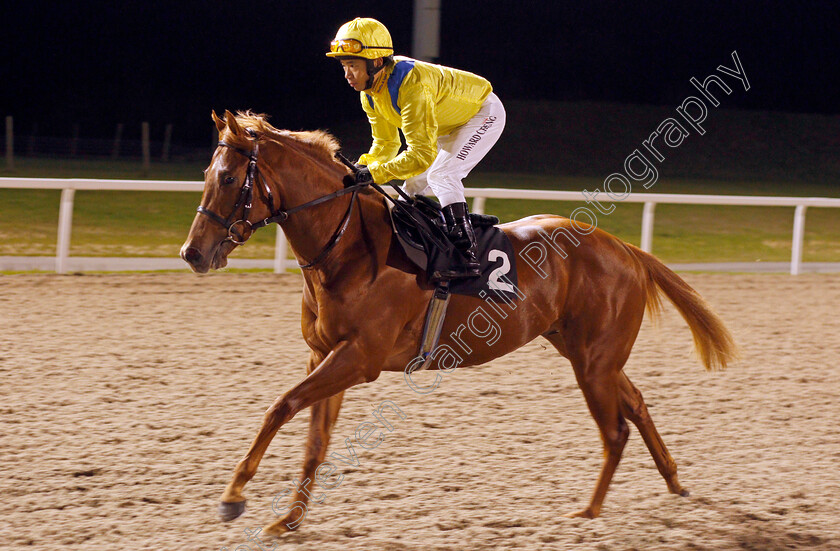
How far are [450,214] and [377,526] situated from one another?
1269 mm

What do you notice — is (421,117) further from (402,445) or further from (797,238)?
(797,238)

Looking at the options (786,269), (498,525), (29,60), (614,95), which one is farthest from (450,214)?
(614,95)

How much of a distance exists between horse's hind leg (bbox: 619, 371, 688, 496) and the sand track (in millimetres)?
79

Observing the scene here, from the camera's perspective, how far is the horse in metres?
3.06

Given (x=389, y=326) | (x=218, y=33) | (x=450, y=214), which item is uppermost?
(x=218, y=33)

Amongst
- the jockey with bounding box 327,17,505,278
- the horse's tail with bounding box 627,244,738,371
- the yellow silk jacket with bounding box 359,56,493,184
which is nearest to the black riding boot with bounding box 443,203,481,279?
the jockey with bounding box 327,17,505,278

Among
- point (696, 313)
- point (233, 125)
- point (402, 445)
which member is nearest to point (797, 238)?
point (696, 313)

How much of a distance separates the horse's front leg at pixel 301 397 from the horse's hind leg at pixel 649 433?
1187 millimetres

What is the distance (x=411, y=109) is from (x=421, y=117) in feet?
0.16

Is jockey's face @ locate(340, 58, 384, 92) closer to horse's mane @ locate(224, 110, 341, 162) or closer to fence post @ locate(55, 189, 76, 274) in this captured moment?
horse's mane @ locate(224, 110, 341, 162)

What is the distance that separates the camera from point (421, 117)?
3.36 meters

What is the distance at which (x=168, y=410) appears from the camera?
15.0 ft

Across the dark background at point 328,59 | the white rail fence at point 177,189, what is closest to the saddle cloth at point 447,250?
the white rail fence at point 177,189

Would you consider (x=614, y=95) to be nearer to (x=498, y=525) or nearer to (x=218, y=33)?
(x=218, y=33)
